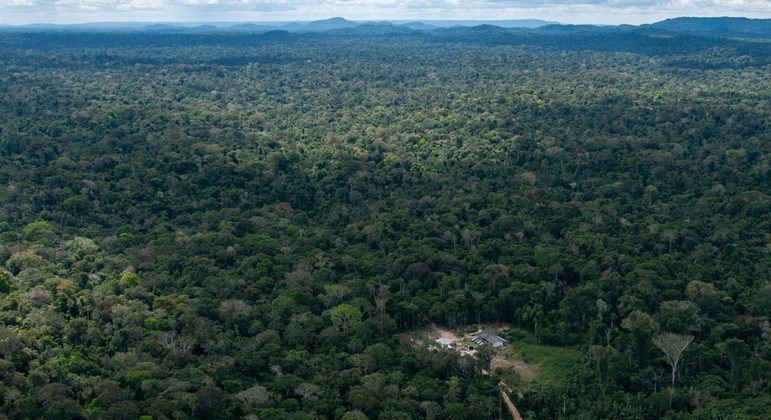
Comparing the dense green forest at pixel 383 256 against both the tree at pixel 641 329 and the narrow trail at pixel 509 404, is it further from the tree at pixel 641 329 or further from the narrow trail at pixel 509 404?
the narrow trail at pixel 509 404

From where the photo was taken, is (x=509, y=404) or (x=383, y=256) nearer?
(x=509, y=404)

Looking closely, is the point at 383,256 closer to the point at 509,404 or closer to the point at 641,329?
the point at 509,404

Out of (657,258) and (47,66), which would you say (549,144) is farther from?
(47,66)

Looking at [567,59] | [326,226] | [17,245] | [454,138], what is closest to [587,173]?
[454,138]

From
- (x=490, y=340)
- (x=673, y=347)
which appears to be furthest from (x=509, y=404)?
(x=673, y=347)

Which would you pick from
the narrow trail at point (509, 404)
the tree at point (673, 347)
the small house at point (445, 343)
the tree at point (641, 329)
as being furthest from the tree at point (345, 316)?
the tree at point (673, 347)
